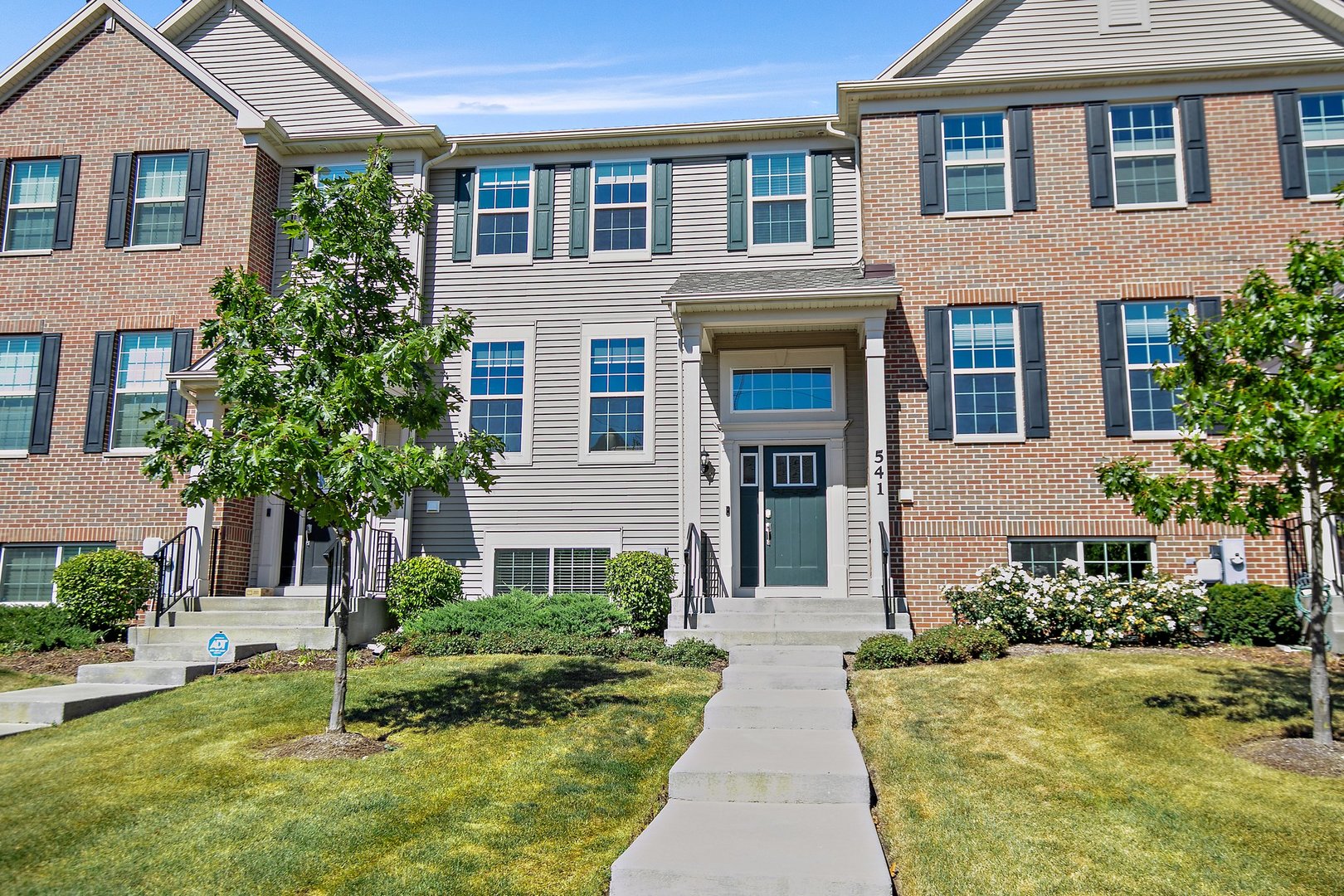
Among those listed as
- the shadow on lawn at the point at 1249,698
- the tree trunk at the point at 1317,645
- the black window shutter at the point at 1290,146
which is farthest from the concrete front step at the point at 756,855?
the black window shutter at the point at 1290,146

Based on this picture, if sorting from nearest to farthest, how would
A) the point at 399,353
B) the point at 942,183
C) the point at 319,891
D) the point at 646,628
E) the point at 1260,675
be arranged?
the point at 319,891
the point at 399,353
the point at 1260,675
the point at 646,628
the point at 942,183

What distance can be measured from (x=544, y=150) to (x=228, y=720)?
31.1 ft

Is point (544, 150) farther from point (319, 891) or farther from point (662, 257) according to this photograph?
point (319, 891)

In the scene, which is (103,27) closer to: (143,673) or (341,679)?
(143,673)

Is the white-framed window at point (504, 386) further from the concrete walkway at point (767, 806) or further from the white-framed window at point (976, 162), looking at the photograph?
the white-framed window at point (976, 162)

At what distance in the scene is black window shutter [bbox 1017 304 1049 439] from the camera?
12.3 meters

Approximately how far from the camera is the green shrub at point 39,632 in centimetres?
1158

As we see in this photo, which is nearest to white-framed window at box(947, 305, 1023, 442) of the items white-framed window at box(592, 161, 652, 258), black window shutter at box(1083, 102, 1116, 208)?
black window shutter at box(1083, 102, 1116, 208)

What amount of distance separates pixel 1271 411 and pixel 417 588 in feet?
31.8

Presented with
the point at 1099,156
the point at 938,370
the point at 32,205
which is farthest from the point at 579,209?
the point at 32,205

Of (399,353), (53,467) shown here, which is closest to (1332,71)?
(399,353)

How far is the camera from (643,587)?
477 inches

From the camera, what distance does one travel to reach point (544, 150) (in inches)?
570

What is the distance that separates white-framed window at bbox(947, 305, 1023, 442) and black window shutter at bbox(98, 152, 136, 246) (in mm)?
12122
